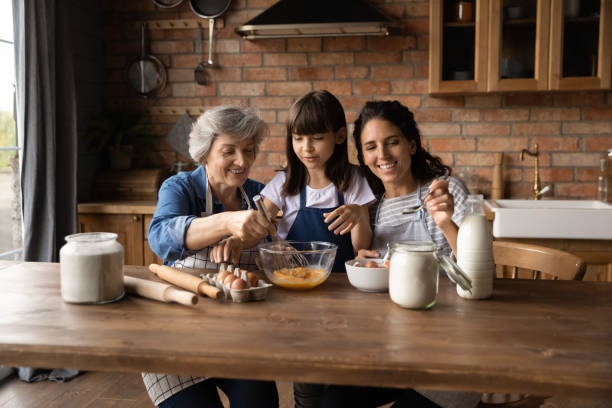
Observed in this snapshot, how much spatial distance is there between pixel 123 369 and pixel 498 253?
4.17 ft

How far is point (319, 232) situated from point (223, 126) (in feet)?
1.50

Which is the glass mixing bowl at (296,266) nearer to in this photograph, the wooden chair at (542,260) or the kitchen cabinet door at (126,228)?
the wooden chair at (542,260)

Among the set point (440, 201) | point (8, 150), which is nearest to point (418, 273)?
point (440, 201)

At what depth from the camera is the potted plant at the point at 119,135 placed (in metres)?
3.26

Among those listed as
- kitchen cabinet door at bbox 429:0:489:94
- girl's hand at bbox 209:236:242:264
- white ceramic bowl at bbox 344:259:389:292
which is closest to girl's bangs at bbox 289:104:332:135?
girl's hand at bbox 209:236:242:264

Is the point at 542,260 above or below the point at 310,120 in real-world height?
below

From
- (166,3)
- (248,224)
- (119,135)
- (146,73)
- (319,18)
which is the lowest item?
(248,224)

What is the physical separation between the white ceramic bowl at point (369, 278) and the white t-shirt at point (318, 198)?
1.54 ft

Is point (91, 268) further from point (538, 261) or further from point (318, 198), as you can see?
point (538, 261)

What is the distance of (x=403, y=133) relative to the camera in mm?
1731

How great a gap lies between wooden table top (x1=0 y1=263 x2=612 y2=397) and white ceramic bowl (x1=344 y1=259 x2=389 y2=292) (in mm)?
→ 24

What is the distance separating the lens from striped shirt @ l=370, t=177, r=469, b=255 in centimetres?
169

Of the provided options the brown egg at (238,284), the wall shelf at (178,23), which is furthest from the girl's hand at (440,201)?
→ the wall shelf at (178,23)

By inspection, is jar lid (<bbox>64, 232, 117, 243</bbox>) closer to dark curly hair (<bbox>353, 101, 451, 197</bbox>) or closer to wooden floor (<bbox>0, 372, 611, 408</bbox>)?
dark curly hair (<bbox>353, 101, 451, 197</bbox>)
